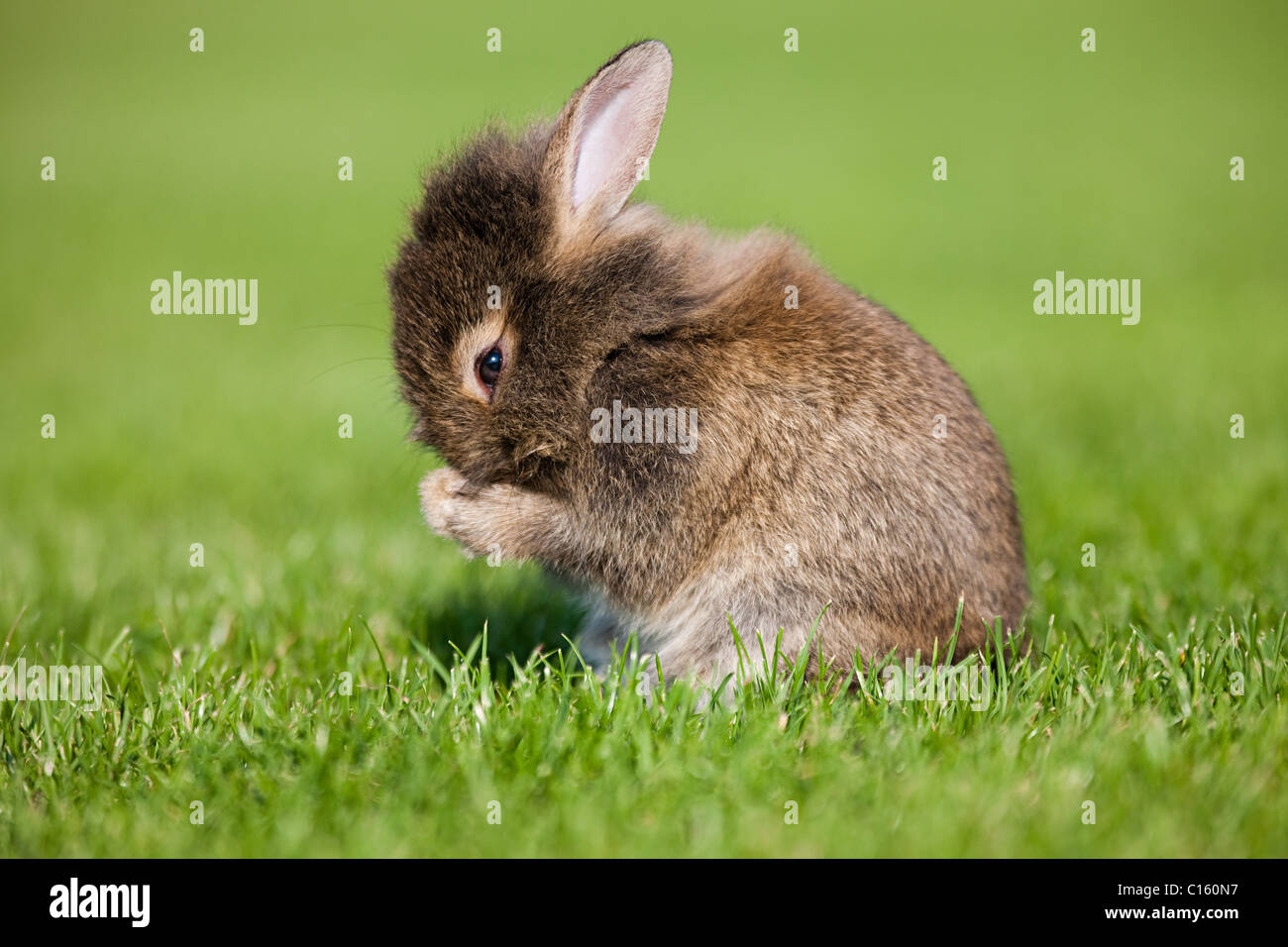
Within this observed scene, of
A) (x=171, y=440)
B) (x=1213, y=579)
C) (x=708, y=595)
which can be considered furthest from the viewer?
(x=171, y=440)

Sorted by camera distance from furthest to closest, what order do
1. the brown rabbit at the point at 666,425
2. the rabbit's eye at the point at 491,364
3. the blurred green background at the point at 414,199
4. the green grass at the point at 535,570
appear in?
the blurred green background at the point at 414,199, the rabbit's eye at the point at 491,364, the brown rabbit at the point at 666,425, the green grass at the point at 535,570

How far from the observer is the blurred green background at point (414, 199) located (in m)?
6.04

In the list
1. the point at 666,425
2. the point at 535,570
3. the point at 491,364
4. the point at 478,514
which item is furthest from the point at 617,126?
the point at 535,570

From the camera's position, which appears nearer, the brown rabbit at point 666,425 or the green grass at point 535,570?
the green grass at point 535,570

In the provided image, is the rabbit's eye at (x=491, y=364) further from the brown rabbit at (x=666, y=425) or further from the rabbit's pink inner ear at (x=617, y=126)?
the rabbit's pink inner ear at (x=617, y=126)

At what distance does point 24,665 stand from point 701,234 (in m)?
3.20

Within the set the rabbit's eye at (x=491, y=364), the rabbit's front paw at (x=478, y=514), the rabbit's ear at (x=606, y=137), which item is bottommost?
the rabbit's front paw at (x=478, y=514)

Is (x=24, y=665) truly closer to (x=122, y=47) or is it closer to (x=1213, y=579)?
(x=1213, y=579)

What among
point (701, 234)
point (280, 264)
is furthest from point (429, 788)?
point (280, 264)

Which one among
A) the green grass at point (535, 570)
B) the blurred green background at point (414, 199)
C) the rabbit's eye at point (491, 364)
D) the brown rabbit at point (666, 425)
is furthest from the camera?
the blurred green background at point (414, 199)

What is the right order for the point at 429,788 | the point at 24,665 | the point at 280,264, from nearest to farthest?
the point at 429,788 < the point at 24,665 < the point at 280,264

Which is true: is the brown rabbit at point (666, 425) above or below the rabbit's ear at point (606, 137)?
below

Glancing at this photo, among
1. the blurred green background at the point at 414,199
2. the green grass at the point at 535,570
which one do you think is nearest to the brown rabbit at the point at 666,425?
the green grass at the point at 535,570

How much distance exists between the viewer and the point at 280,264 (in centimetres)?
1702
